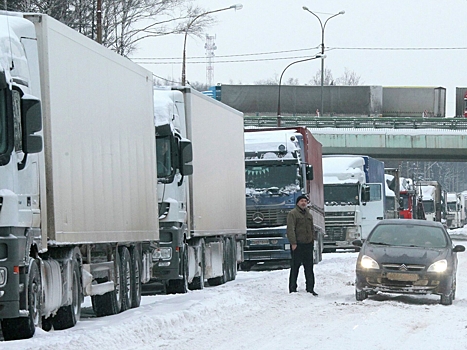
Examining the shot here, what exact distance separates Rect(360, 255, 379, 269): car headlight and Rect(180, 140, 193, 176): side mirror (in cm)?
327

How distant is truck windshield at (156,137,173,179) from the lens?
64.0ft

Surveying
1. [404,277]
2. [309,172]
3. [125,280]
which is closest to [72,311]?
[125,280]

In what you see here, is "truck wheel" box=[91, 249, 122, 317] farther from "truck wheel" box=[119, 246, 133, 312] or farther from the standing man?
the standing man

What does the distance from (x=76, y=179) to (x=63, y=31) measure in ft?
5.43

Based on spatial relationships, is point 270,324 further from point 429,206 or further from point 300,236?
point 429,206

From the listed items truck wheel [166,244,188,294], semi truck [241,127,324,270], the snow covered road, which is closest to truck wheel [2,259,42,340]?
the snow covered road

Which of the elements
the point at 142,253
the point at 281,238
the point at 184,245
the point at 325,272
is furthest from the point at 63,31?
the point at 281,238

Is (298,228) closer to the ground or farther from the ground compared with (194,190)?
closer to the ground

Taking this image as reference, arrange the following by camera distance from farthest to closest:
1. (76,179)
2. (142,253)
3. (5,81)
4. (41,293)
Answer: (142,253), (76,179), (41,293), (5,81)

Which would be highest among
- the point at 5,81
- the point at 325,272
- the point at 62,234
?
the point at 5,81

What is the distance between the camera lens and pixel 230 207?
969 inches

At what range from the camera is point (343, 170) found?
40625 millimetres

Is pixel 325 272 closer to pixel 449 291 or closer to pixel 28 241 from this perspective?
pixel 449 291

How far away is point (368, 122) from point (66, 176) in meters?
→ 51.6
